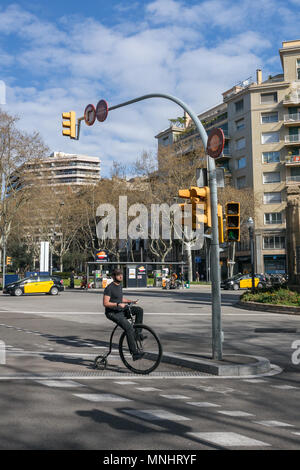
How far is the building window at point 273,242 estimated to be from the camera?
183 feet

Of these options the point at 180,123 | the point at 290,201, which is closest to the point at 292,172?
the point at 180,123

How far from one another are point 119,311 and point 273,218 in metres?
51.1

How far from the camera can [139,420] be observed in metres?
4.84

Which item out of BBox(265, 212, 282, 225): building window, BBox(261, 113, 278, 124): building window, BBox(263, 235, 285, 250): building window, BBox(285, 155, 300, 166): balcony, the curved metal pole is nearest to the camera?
the curved metal pole

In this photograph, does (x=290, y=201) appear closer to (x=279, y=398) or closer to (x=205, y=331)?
(x=205, y=331)

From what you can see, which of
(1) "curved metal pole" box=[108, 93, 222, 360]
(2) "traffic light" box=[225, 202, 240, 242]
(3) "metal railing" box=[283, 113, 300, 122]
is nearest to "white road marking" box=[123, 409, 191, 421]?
(1) "curved metal pole" box=[108, 93, 222, 360]

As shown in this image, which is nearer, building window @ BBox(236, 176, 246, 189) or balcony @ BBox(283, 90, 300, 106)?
balcony @ BBox(283, 90, 300, 106)

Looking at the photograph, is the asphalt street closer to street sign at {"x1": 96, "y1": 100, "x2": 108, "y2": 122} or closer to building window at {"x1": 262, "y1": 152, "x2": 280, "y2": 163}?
street sign at {"x1": 96, "y1": 100, "x2": 108, "y2": 122}

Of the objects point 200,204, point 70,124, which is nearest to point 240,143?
point 70,124

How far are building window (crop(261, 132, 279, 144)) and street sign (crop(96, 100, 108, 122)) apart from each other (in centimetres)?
4855

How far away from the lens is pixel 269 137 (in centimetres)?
5772

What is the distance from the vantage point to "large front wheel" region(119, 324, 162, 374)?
7324mm

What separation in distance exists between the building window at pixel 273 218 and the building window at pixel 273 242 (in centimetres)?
168
